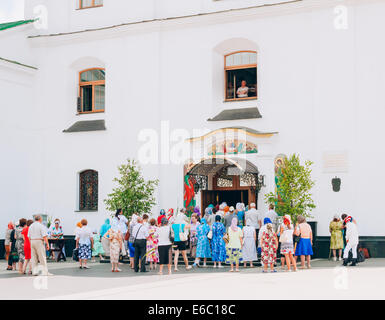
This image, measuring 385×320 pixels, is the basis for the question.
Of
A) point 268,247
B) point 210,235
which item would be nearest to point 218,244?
point 210,235

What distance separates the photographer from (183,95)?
25344 mm

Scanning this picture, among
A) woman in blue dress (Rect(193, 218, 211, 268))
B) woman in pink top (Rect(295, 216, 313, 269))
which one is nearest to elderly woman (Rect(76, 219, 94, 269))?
woman in blue dress (Rect(193, 218, 211, 268))

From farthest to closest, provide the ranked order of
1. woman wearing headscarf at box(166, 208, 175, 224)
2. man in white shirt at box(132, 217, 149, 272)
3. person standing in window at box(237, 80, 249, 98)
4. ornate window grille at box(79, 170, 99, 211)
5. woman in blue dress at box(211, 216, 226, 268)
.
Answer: ornate window grille at box(79, 170, 99, 211) → person standing in window at box(237, 80, 249, 98) → woman wearing headscarf at box(166, 208, 175, 224) → woman in blue dress at box(211, 216, 226, 268) → man in white shirt at box(132, 217, 149, 272)

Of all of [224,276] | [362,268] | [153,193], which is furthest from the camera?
[153,193]

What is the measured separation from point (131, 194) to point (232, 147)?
4.12 metres

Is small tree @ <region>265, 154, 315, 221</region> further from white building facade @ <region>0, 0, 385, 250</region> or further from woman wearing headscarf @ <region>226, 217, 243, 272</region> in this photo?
woman wearing headscarf @ <region>226, 217, 243, 272</region>

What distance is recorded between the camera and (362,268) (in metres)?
18.6

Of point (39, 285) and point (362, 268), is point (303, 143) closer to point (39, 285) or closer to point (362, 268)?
point (362, 268)

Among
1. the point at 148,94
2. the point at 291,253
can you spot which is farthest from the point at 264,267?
the point at 148,94

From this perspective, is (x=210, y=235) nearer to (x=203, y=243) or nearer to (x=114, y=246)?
(x=203, y=243)

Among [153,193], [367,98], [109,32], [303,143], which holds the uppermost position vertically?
[109,32]

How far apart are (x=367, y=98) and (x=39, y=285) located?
12.9 meters

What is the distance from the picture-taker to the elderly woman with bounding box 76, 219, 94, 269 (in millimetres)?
20766

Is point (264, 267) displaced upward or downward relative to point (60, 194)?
downward
